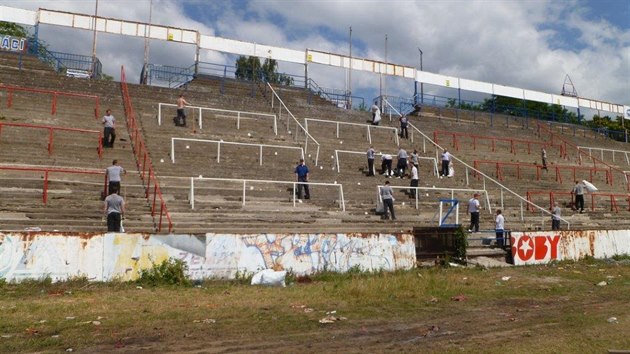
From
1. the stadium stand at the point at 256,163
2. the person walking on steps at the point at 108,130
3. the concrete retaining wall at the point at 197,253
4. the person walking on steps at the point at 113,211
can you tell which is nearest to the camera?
the concrete retaining wall at the point at 197,253

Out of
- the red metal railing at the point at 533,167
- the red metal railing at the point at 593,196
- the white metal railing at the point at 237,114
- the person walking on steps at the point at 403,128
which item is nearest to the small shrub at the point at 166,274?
the white metal railing at the point at 237,114

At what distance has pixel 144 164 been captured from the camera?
16.4 m

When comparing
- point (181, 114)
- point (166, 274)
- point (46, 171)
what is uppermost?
point (181, 114)

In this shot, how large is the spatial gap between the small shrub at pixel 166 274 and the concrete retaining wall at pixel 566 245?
985cm

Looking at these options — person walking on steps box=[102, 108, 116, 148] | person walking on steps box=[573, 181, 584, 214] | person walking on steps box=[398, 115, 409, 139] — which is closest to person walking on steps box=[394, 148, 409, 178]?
person walking on steps box=[398, 115, 409, 139]

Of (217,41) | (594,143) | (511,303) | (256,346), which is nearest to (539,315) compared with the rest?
(511,303)

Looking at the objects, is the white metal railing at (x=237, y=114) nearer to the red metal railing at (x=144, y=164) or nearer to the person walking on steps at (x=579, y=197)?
the red metal railing at (x=144, y=164)

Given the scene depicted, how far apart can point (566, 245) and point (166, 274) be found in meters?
12.4

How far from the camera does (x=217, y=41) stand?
105 ft

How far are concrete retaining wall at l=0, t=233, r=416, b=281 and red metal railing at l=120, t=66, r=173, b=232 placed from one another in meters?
1.44

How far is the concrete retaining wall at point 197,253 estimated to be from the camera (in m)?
9.73

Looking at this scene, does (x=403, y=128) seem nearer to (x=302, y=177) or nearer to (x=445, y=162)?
Result: (x=445, y=162)

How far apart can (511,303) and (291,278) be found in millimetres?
4721

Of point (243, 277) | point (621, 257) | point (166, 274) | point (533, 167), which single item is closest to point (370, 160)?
point (621, 257)
